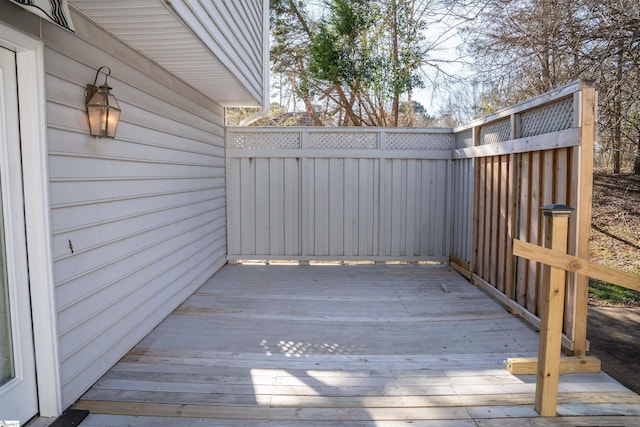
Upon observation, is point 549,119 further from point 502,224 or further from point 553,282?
point 553,282

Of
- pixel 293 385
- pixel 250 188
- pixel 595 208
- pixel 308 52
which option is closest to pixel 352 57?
pixel 308 52

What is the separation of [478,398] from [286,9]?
Answer: 9289mm

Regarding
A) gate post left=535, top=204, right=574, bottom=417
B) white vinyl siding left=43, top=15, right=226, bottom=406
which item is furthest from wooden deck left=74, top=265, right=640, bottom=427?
white vinyl siding left=43, top=15, right=226, bottom=406

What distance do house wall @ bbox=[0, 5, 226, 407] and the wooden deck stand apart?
26cm

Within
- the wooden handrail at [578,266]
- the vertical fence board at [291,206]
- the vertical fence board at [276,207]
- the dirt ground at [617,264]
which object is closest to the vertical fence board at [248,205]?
the vertical fence board at [276,207]

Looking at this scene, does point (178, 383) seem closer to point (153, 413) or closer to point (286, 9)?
point (153, 413)

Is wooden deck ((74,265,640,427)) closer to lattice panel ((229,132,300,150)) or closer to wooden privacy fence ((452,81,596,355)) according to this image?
wooden privacy fence ((452,81,596,355))

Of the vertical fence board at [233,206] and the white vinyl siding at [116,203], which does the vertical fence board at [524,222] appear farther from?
the vertical fence board at [233,206]

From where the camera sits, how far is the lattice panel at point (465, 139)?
16.5ft

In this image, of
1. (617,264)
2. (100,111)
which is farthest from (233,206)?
(617,264)

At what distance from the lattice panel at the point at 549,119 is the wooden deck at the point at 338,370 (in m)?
1.62

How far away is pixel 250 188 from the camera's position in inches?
228

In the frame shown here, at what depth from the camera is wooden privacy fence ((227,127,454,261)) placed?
18.7ft

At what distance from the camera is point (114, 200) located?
2803mm
